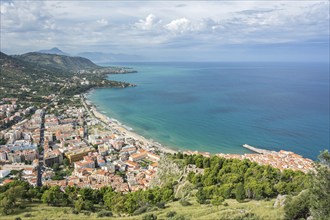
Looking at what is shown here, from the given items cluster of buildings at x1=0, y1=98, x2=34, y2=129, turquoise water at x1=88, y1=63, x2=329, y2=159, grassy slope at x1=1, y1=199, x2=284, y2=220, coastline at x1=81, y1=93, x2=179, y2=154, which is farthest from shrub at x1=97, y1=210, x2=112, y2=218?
cluster of buildings at x1=0, y1=98, x2=34, y2=129

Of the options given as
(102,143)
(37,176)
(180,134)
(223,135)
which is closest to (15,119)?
(102,143)

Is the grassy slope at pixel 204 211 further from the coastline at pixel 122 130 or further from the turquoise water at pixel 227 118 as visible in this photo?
the turquoise water at pixel 227 118

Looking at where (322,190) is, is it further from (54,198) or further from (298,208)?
(54,198)

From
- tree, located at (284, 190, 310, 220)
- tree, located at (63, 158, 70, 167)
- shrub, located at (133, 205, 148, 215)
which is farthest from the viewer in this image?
tree, located at (63, 158, 70, 167)

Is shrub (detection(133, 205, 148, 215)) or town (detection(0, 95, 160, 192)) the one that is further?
town (detection(0, 95, 160, 192))

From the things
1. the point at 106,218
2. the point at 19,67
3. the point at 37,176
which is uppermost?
the point at 19,67

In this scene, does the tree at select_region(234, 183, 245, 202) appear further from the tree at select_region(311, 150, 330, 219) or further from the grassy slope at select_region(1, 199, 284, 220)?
the tree at select_region(311, 150, 330, 219)

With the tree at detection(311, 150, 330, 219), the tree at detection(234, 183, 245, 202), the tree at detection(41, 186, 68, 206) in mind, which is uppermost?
the tree at detection(311, 150, 330, 219)

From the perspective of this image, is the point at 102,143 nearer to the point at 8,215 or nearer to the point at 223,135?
the point at 223,135
